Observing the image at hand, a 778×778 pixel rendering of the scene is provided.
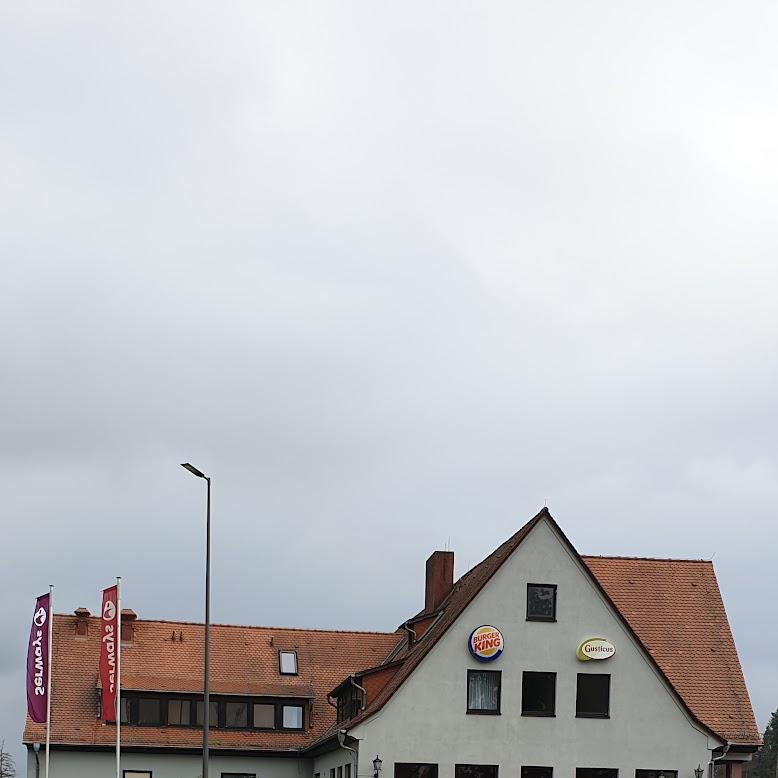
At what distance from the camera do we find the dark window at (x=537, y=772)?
44.8 metres

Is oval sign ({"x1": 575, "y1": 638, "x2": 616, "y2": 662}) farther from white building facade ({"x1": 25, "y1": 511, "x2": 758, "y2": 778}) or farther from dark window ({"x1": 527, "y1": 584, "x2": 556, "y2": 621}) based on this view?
dark window ({"x1": 527, "y1": 584, "x2": 556, "y2": 621})

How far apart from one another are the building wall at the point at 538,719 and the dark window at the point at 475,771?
0.18m

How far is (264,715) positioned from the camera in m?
55.1

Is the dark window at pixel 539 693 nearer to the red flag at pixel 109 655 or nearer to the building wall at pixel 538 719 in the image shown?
the building wall at pixel 538 719

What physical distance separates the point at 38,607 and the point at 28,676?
271cm

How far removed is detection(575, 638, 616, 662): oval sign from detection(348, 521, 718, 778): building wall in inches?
11.6

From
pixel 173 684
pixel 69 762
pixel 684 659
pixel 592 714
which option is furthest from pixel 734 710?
pixel 69 762

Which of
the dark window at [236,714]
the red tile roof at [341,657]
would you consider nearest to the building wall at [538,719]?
the red tile roof at [341,657]

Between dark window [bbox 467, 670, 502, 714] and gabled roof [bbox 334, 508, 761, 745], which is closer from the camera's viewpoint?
dark window [bbox 467, 670, 502, 714]

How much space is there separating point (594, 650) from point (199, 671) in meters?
18.4

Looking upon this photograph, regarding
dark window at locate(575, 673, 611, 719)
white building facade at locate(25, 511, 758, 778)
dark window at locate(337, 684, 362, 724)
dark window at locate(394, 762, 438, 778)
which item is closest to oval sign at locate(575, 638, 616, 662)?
white building facade at locate(25, 511, 758, 778)

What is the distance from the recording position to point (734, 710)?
159 feet

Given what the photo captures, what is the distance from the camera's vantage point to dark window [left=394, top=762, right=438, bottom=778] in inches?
1746

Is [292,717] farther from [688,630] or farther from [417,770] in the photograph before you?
[688,630]
